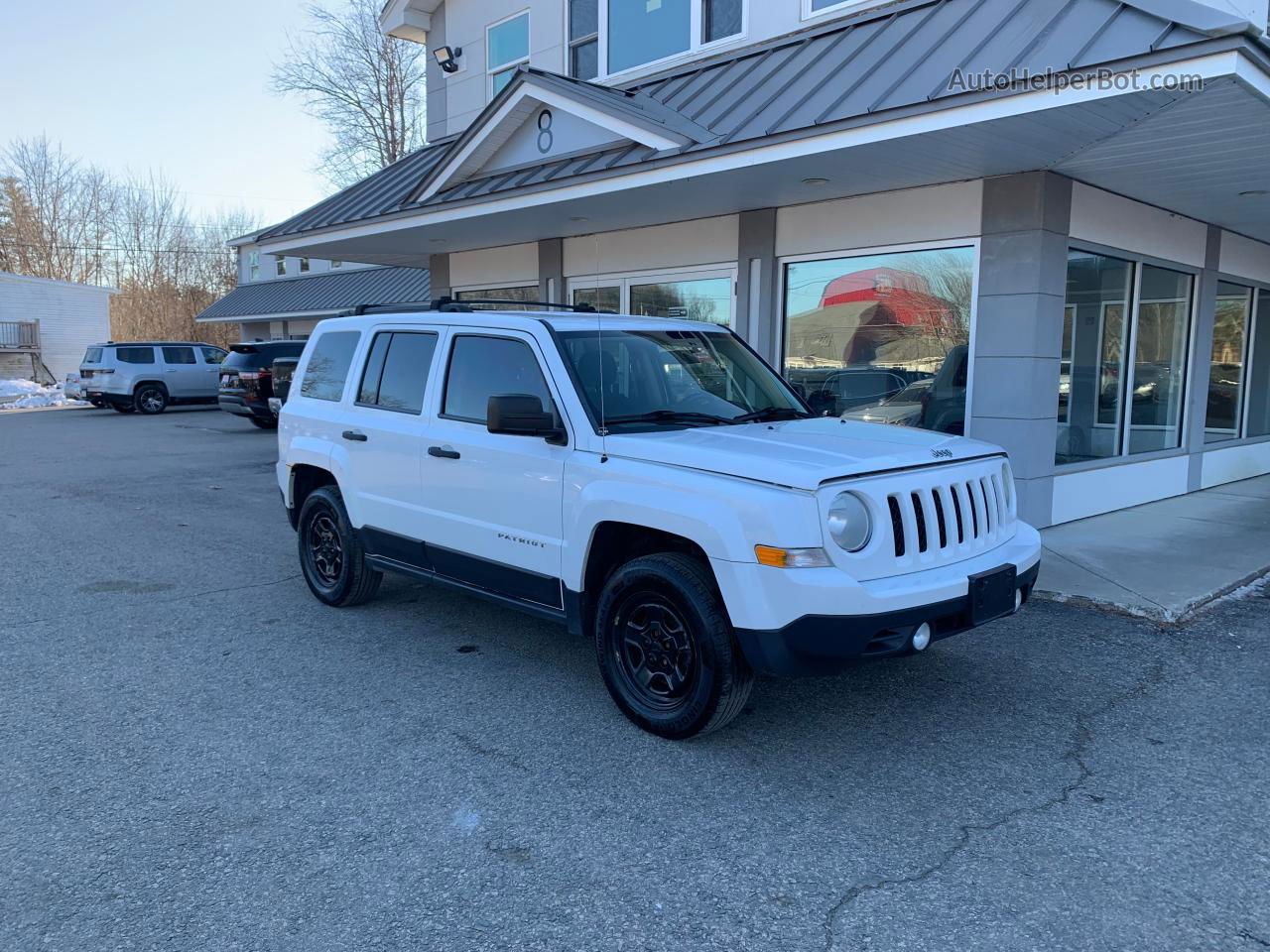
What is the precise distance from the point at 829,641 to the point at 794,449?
901mm

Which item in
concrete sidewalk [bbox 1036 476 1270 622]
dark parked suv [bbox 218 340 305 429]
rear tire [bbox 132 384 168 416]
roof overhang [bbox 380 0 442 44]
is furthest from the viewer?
rear tire [bbox 132 384 168 416]

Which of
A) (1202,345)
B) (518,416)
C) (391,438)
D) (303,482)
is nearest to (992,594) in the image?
(518,416)

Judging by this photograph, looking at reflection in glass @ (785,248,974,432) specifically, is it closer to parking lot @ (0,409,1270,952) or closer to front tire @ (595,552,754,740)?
parking lot @ (0,409,1270,952)

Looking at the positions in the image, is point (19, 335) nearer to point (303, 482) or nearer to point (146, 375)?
point (146, 375)

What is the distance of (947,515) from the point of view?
13.3 ft

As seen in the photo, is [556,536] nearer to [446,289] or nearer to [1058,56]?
[1058,56]

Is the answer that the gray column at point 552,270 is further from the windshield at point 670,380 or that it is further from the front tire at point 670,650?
the front tire at point 670,650

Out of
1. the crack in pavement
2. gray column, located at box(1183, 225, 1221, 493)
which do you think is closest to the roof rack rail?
the crack in pavement

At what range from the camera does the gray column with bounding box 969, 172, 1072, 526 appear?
780cm

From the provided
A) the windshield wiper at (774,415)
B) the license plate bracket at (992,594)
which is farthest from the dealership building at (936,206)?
the license plate bracket at (992,594)

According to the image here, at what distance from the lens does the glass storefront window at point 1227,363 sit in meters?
11.5

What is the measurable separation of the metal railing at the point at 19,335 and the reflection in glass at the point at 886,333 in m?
35.5

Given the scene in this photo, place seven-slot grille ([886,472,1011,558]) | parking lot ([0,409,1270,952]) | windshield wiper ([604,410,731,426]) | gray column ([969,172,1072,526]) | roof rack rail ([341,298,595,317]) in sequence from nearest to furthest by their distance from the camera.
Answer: parking lot ([0,409,1270,952]) → seven-slot grille ([886,472,1011,558]) → windshield wiper ([604,410,731,426]) → roof rack rail ([341,298,595,317]) → gray column ([969,172,1072,526])

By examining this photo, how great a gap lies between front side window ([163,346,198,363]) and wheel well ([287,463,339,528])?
20847 mm
